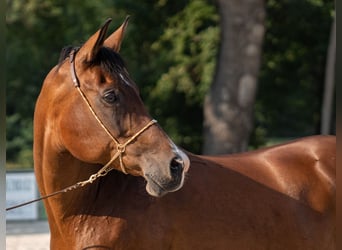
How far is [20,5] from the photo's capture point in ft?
61.4

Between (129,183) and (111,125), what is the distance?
46 centimetres

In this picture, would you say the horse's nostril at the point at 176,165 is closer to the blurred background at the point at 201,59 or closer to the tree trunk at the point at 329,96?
the blurred background at the point at 201,59

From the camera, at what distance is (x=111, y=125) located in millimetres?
3291

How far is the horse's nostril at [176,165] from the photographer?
321 centimetres

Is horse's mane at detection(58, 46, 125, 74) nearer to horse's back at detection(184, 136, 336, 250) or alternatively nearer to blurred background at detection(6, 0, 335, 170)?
horse's back at detection(184, 136, 336, 250)

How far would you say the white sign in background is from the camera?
11876mm

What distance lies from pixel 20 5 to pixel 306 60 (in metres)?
7.81

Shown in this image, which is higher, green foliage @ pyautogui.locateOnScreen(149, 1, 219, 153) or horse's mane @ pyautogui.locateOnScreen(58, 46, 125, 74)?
horse's mane @ pyautogui.locateOnScreen(58, 46, 125, 74)

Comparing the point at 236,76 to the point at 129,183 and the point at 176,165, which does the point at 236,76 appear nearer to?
the point at 129,183

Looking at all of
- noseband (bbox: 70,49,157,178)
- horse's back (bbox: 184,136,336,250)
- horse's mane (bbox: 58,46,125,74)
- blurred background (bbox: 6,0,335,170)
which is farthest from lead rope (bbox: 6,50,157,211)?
blurred background (bbox: 6,0,335,170)

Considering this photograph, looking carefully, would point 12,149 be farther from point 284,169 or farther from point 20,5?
point 284,169

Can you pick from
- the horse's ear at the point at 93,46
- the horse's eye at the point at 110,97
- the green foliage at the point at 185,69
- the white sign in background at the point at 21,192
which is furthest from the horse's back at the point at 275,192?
the green foliage at the point at 185,69

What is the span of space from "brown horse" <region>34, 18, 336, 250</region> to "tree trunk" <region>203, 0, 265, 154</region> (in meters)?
6.81

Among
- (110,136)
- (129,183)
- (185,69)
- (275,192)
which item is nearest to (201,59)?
(185,69)
